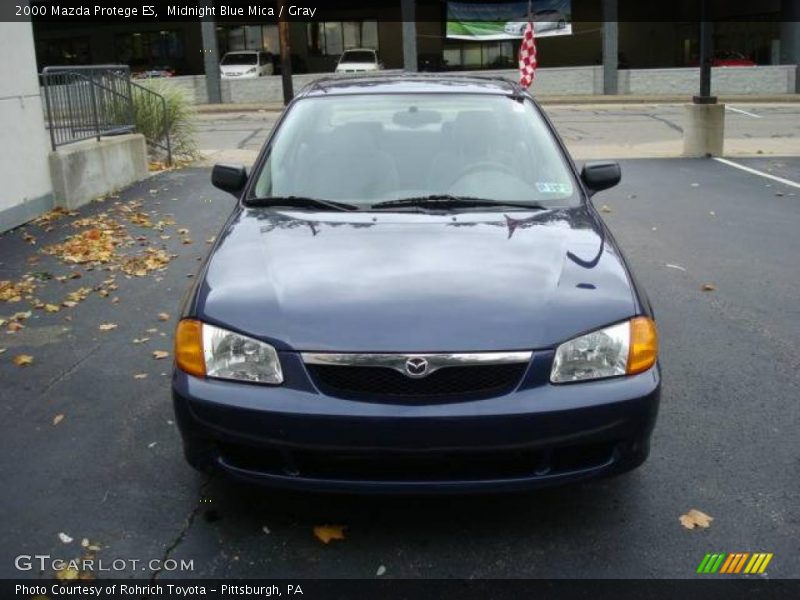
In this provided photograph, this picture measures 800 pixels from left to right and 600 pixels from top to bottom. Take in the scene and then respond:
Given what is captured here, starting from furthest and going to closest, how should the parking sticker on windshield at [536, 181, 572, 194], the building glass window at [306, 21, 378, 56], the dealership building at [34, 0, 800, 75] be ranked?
the building glass window at [306, 21, 378, 56] < the dealership building at [34, 0, 800, 75] < the parking sticker on windshield at [536, 181, 572, 194]

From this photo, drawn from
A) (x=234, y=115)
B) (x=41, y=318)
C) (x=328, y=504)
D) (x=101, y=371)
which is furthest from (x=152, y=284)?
(x=234, y=115)

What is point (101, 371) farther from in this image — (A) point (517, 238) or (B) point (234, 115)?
(B) point (234, 115)

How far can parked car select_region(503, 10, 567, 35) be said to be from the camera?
36500mm

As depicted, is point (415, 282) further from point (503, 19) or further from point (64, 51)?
point (64, 51)

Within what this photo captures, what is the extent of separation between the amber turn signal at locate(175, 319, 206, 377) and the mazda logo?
30.0 inches

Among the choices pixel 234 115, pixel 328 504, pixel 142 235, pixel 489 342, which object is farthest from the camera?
pixel 234 115

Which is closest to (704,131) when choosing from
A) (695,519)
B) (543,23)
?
(695,519)

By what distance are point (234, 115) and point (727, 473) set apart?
2785cm

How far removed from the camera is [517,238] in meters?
3.88

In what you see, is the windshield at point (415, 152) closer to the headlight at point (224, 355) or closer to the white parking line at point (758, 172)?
the headlight at point (224, 355)

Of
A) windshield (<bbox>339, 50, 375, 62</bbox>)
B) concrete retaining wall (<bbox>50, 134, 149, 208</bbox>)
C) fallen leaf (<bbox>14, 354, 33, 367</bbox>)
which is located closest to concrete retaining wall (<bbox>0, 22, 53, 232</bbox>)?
concrete retaining wall (<bbox>50, 134, 149, 208</bbox>)

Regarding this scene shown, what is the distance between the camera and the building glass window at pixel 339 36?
4344cm

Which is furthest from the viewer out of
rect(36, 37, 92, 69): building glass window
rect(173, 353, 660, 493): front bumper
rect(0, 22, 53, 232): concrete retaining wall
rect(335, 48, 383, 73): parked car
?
rect(36, 37, 92, 69): building glass window

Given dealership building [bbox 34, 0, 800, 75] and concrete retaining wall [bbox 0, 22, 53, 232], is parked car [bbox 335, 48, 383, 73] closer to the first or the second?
dealership building [bbox 34, 0, 800, 75]
